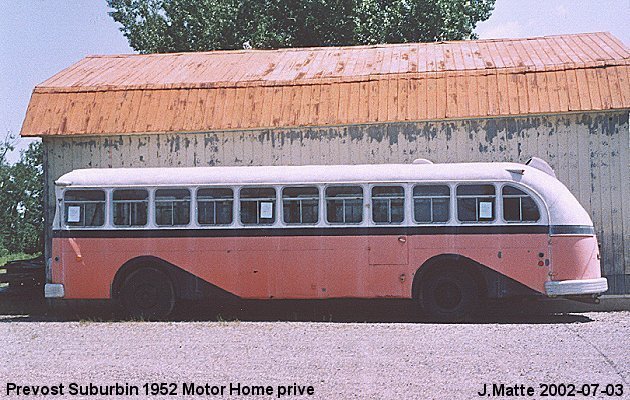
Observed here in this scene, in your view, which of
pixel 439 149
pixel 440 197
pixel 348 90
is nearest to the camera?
pixel 440 197

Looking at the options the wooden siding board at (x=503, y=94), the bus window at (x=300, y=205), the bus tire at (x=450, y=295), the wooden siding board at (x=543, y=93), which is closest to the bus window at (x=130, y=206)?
the bus window at (x=300, y=205)

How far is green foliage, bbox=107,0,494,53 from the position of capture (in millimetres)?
32438

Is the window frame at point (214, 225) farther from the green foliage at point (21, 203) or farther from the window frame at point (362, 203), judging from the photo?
the green foliage at point (21, 203)

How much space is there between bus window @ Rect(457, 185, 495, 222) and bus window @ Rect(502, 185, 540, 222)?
23 centimetres

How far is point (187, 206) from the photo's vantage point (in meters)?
16.7

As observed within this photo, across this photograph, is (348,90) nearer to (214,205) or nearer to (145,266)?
(214,205)

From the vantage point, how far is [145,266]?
16812 millimetres

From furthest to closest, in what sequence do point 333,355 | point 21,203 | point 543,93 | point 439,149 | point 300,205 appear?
1. point 21,203
2. point 439,149
3. point 543,93
4. point 300,205
5. point 333,355

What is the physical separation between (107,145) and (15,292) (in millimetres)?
3551

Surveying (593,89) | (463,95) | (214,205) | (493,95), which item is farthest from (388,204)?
(593,89)

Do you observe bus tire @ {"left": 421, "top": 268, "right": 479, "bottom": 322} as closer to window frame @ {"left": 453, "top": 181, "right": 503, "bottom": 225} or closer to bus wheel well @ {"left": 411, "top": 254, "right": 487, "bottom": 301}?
bus wheel well @ {"left": 411, "top": 254, "right": 487, "bottom": 301}

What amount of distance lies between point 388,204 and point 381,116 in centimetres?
281

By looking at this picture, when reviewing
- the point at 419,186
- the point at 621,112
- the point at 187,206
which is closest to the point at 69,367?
the point at 187,206

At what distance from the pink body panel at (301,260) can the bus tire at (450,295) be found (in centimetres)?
35
